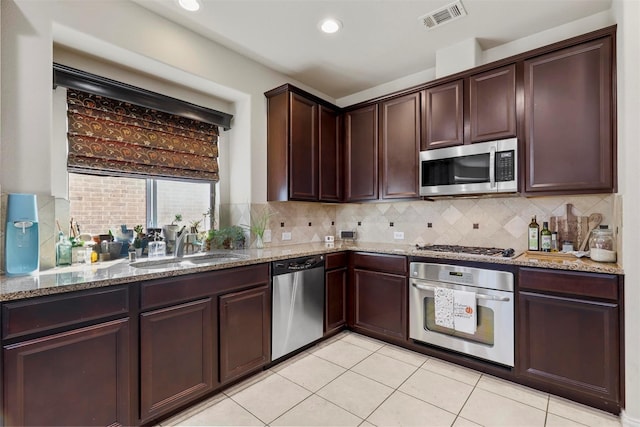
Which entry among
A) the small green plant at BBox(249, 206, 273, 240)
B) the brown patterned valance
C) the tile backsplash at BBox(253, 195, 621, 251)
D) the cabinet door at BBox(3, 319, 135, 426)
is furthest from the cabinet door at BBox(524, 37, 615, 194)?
the cabinet door at BBox(3, 319, 135, 426)

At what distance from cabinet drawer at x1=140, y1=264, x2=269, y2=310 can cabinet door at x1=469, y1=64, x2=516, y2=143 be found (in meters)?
2.14

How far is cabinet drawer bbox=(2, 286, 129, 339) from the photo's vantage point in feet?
4.34

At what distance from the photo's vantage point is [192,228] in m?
2.86

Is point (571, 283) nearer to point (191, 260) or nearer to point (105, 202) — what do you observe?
point (191, 260)

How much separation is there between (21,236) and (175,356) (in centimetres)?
109

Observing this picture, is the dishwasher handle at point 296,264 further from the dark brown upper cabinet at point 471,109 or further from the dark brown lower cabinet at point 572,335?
the dark brown lower cabinet at point 572,335

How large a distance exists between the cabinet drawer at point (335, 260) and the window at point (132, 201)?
1.28 meters

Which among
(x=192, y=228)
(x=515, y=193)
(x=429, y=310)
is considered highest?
(x=515, y=193)

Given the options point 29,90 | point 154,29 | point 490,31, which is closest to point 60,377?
point 29,90

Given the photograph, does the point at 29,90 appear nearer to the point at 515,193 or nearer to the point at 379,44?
the point at 379,44

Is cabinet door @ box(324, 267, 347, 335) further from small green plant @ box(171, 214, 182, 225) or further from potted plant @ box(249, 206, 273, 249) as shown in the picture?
small green plant @ box(171, 214, 182, 225)

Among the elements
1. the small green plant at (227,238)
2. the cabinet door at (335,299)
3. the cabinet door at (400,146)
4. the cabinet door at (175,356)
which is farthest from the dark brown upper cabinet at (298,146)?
the cabinet door at (175,356)

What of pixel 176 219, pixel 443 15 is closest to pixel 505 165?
pixel 443 15

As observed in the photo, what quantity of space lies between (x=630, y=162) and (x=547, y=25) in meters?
1.45
